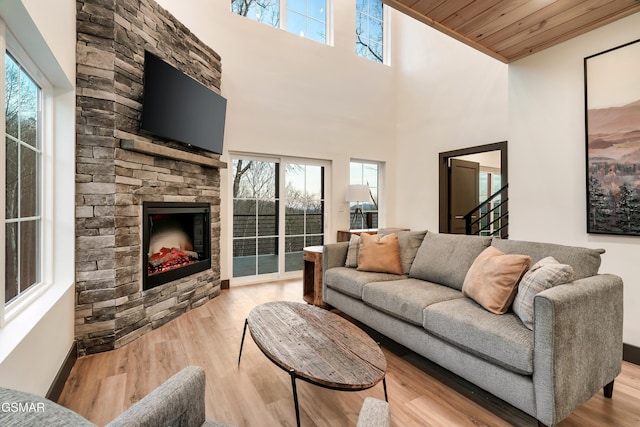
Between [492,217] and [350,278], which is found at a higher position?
[492,217]

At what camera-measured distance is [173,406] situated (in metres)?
0.97

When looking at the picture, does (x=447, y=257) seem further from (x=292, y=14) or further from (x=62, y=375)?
(x=292, y=14)

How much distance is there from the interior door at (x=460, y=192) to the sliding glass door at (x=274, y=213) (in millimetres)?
2067

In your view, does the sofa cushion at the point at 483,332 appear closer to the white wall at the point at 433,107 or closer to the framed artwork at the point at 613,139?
the framed artwork at the point at 613,139

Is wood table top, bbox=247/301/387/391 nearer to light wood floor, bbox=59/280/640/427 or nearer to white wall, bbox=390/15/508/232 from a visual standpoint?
light wood floor, bbox=59/280/640/427

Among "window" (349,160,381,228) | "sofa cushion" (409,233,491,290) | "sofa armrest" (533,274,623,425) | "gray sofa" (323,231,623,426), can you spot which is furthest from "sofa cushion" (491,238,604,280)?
"window" (349,160,381,228)

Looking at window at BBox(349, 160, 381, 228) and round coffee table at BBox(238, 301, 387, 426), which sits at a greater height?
window at BBox(349, 160, 381, 228)

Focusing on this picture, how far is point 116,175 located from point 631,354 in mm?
4194

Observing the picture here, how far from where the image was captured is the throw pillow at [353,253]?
3215mm

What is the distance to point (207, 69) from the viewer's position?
12.0ft

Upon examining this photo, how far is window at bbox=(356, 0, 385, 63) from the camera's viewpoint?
5469 mm

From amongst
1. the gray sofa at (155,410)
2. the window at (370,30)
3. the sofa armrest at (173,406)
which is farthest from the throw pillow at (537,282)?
the window at (370,30)

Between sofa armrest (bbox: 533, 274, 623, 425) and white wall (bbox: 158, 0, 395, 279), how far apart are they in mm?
3661

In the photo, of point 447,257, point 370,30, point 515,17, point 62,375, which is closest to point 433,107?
point 370,30
